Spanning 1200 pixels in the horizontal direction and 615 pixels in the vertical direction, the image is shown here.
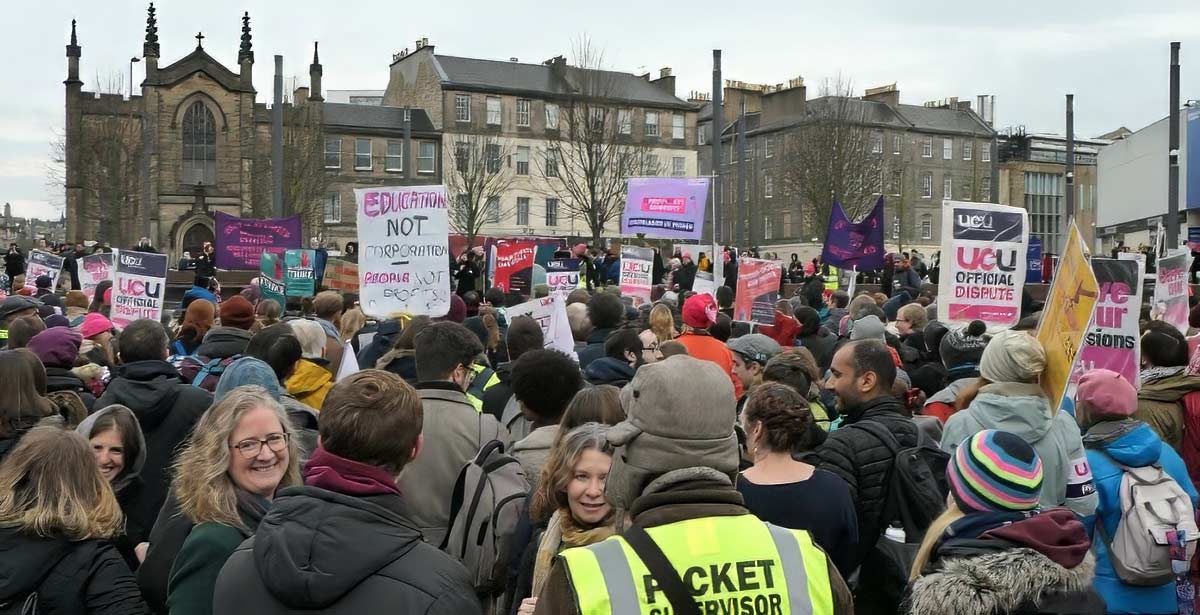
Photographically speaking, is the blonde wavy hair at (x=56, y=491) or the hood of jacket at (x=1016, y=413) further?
the hood of jacket at (x=1016, y=413)

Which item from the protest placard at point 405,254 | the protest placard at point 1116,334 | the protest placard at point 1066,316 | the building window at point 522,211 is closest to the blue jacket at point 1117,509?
the protest placard at point 1066,316

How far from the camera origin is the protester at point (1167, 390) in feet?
21.2

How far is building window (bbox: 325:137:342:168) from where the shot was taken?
226ft

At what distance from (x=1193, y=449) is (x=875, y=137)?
71.2 m

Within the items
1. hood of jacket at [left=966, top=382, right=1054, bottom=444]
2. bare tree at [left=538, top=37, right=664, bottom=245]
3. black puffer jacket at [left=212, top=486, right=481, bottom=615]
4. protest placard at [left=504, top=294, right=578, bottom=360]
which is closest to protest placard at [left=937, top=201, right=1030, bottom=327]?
protest placard at [left=504, top=294, right=578, bottom=360]

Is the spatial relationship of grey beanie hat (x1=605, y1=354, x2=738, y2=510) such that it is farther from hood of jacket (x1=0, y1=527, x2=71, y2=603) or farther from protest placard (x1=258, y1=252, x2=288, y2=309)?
protest placard (x1=258, y1=252, x2=288, y2=309)

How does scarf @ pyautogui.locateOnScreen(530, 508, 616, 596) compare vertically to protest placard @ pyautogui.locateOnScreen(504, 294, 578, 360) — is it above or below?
below

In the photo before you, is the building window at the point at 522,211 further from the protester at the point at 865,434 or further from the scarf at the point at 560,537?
the scarf at the point at 560,537

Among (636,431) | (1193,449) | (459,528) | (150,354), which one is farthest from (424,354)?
(1193,449)

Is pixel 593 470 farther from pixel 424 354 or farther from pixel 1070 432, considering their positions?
pixel 1070 432

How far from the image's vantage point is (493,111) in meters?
71.0

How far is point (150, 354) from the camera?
6043mm

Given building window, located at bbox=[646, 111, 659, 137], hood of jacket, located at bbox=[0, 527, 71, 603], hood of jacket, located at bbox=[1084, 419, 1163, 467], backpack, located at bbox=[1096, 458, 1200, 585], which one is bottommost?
backpack, located at bbox=[1096, 458, 1200, 585]

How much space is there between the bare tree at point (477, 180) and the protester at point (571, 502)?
61.3 metres
